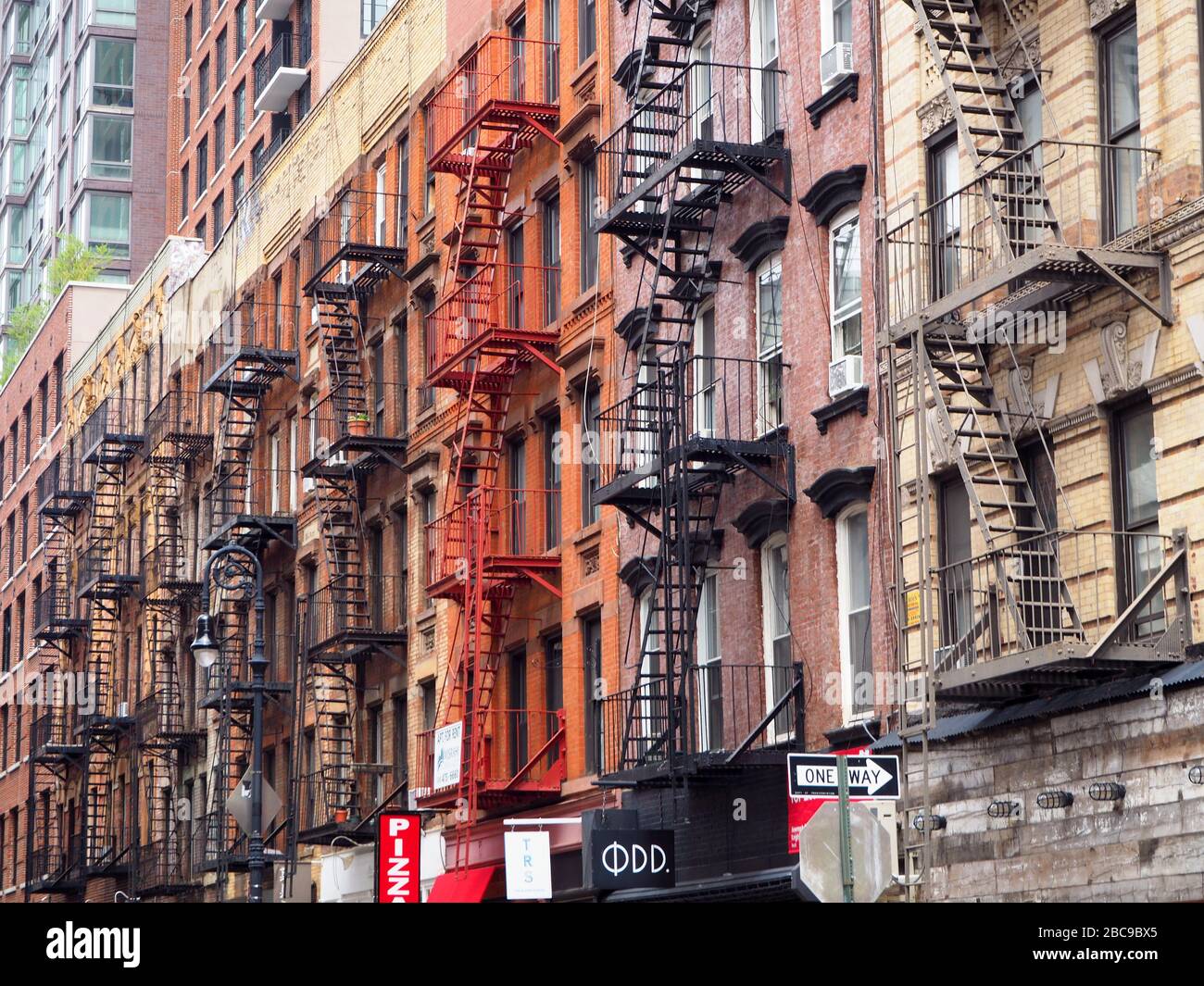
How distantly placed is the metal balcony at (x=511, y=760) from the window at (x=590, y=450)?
3339 millimetres

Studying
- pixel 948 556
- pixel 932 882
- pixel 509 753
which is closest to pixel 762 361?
pixel 948 556

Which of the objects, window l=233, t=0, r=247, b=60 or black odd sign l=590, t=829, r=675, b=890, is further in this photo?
window l=233, t=0, r=247, b=60

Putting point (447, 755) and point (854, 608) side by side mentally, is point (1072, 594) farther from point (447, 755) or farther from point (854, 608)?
point (447, 755)

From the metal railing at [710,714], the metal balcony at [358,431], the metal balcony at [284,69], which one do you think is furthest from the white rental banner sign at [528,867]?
the metal balcony at [284,69]

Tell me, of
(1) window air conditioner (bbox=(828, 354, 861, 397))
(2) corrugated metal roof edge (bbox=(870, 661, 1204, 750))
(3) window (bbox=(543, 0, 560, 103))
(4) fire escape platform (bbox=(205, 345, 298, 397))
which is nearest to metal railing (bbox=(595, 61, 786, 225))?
(1) window air conditioner (bbox=(828, 354, 861, 397))

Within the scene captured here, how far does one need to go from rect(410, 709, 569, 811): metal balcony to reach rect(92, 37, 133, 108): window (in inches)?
2535

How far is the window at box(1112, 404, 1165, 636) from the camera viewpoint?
699 inches

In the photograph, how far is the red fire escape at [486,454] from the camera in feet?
109

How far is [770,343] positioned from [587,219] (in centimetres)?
746

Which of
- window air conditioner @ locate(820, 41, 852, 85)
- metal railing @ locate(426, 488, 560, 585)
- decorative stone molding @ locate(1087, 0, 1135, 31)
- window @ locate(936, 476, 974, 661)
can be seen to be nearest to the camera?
decorative stone molding @ locate(1087, 0, 1135, 31)

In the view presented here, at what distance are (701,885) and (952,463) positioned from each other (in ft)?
25.3

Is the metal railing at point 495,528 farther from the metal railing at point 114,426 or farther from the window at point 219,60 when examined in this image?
the window at point 219,60

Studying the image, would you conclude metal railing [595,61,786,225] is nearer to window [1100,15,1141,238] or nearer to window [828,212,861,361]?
window [828,212,861,361]
